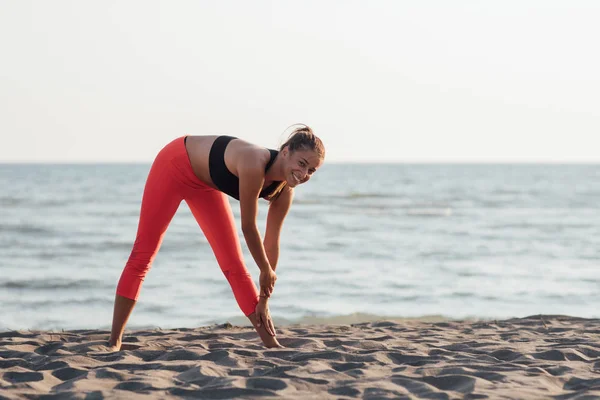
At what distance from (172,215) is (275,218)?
0.60m

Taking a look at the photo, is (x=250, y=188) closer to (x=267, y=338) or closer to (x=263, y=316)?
(x=263, y=316)

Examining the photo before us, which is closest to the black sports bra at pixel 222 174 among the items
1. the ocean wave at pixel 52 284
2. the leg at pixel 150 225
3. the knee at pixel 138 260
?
the leg at pixel 150 225

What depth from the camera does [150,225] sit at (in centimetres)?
449

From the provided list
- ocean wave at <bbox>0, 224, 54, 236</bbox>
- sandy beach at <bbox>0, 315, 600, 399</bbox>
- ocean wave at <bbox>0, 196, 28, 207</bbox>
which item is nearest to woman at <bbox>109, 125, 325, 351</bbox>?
sandy beach at <bbox>0, 315, 600, 399</bbox>

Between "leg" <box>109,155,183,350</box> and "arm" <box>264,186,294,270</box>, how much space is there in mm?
548

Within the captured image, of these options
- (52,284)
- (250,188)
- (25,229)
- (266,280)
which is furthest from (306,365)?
(25,229)

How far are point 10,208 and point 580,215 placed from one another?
18.1 metres

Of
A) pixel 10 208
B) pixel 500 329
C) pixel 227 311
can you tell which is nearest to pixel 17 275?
pixel 227 311

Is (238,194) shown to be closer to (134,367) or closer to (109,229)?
(134,367)

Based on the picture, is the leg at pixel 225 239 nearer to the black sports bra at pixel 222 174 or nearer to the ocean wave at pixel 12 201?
the black sports bra at pixel 222 174

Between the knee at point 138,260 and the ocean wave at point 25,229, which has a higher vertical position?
the knee at point 138,260

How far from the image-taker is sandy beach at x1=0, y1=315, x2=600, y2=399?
344cm

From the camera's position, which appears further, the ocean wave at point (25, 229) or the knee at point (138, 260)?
the ocean wave at point (25, 229)

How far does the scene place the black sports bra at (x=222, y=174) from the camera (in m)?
4.24
